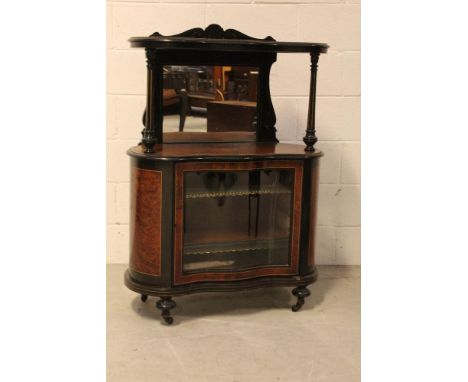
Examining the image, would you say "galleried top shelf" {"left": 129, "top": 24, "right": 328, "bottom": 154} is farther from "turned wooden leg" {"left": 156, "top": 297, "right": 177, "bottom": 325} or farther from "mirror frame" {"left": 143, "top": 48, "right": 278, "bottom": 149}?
"turned wooden leg" {"left": 156, "top": 297, "right": 177, "bottom": 325}

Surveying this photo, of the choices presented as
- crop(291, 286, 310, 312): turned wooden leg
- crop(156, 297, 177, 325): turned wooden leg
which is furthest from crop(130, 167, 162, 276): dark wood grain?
crop(291, 286, 310, 312): turned wooden leg

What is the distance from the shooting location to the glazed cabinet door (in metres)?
2.73

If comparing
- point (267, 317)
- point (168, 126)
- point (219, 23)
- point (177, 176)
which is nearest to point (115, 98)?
point (168, 126)

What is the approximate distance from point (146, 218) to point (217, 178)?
0.35 metres

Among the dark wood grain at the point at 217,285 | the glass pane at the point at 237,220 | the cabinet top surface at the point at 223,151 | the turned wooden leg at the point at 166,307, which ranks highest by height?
the cabinet top surface at the point at 223,151

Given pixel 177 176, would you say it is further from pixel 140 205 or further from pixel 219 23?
pixel 219 23

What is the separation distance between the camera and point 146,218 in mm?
2705

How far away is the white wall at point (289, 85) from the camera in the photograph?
3.26m

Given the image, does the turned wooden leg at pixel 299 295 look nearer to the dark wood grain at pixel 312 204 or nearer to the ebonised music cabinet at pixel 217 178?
the ebonised music cabinet at pixel 217 178

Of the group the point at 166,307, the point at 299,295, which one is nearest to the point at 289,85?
the point at 299,295

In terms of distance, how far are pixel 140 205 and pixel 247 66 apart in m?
0.89

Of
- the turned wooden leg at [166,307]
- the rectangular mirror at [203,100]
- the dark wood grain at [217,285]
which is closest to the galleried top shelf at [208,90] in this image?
the rectangular mirror at [203,100]

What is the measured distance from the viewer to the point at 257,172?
9.22ft

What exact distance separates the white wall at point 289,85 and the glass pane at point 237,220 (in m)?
0.68
